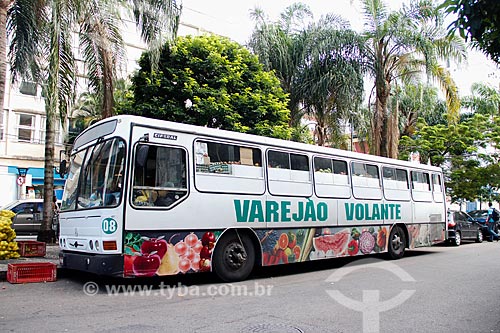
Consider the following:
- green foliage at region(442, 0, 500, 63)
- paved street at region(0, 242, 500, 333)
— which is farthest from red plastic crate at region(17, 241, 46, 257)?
green foliage at region(442, 0, 500, 63)

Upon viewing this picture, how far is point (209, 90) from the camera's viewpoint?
15.3 m

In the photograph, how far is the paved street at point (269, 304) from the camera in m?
5.66

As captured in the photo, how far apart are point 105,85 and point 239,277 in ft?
24.2

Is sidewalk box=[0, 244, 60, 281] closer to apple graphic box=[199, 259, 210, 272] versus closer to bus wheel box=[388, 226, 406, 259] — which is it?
apple graphic box=[199, 259, 210, 272]

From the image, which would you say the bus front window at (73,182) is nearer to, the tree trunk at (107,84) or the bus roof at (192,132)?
the bus roof at (192,132)

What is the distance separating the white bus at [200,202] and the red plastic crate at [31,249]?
128 inches

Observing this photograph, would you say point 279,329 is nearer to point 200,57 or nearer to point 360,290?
point 360,290

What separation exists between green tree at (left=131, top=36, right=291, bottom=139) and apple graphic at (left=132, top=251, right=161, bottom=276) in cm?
788

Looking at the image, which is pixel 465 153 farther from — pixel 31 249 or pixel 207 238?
pixel 31 249

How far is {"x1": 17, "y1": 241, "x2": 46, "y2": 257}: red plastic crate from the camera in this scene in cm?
1143

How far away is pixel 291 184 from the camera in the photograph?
33.0ft

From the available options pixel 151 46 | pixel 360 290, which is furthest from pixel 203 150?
pixel 151 46

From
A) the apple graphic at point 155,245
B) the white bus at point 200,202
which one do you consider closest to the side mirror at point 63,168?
the white bus at point 200,202

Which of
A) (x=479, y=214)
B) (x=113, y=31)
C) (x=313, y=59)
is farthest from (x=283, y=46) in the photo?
(x=479, y=214)
